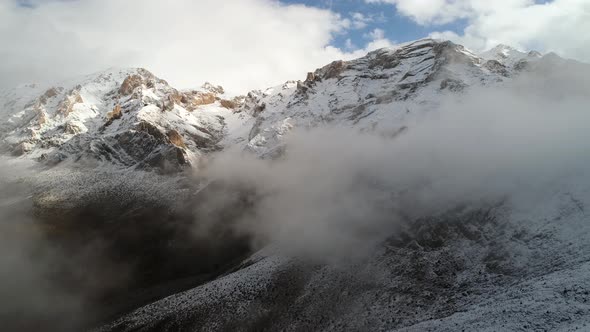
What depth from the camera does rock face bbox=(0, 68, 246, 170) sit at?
122125mm

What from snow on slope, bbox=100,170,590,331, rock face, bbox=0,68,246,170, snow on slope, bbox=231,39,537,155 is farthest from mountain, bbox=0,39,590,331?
rock face, bbox=0,68,246,170

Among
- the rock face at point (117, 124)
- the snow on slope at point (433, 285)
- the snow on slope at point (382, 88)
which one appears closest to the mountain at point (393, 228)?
the snow on slope at point (433, 285)

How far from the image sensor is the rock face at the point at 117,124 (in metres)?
122

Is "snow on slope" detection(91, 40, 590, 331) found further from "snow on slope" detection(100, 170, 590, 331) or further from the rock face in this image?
the rock face

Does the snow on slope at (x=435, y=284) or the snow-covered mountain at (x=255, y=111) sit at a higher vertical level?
the snow-covered mountain at (x=255, y=111)

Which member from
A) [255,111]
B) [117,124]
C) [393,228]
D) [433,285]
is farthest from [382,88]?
[117,124]

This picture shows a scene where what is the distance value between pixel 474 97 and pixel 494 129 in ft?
106

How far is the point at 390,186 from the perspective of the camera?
7169cm

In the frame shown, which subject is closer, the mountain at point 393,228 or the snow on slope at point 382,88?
the mountain at point 393,228

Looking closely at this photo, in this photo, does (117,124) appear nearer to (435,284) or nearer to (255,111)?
(255,111)

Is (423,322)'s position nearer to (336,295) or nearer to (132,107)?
(336,295)

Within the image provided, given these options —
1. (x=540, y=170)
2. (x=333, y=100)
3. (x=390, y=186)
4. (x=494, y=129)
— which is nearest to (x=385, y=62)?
(x=333, y=100)

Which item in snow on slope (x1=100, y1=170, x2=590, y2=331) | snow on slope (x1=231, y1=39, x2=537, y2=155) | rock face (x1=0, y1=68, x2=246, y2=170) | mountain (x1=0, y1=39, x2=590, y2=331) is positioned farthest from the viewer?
rock face (x1=0, y1=68, x2=246, y2=170)

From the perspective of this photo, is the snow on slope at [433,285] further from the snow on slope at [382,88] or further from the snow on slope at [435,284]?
the snow on slope at [382,88]
